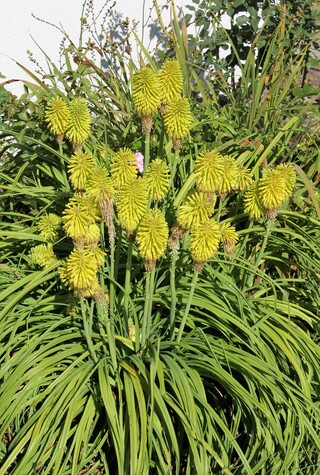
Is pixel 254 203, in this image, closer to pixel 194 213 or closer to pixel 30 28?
pixel 194 213

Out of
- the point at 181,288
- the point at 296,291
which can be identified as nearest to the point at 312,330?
the point at 296,291

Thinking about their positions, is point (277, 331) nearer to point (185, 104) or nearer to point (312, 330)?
point (312, 330)

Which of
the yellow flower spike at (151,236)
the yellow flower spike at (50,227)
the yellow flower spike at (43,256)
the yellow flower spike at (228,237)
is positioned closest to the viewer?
the yellow flower spike at (151,236)

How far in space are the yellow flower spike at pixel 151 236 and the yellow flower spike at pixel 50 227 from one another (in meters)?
0.70

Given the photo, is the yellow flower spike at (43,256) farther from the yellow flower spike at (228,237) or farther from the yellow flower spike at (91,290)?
the yellow flower spike at (228,237)

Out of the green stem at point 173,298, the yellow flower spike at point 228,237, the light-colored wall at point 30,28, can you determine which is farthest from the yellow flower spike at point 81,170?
the light-colored wall at point 30,28

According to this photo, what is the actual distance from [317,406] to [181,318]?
0.60 metres

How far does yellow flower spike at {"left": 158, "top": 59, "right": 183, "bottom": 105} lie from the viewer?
272 cm

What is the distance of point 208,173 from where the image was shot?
2.55m

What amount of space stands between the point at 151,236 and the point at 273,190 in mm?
556

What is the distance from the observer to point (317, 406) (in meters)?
2.78

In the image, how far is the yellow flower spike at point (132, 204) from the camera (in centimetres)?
246

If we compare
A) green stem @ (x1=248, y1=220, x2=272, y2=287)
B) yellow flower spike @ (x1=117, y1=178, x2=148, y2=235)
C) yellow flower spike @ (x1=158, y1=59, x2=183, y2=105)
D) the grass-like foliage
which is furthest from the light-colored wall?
yellow flower spike @ (x1=117, y1=178, x2=148, y2=235)

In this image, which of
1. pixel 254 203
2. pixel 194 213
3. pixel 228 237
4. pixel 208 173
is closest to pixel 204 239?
pixel 194 213
